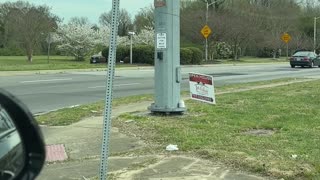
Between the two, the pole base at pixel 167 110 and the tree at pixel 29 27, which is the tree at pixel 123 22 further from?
the pole base at pixel 167 110

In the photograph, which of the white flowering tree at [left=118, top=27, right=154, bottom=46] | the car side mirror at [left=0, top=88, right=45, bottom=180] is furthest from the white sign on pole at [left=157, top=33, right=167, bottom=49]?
the white flowering tree at [left=118, top=27, right=154, bottom=46]

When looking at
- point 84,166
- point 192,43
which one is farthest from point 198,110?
point 192,43

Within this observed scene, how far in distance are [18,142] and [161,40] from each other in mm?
7733

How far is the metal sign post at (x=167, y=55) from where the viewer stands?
952cm

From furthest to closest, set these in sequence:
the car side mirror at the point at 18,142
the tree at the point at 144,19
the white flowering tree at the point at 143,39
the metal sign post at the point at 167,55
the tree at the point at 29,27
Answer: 1. the tree at the point at 144,19
2. the white flowering tree at the point at 143,39
3. the tree at the point at 29,27
4. the metal sign post at the point at 167,55
5. the car side mirror at the point at 18,142

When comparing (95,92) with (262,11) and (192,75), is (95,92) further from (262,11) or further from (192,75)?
(262,11)

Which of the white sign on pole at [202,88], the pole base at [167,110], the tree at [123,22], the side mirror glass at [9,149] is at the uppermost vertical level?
the tree at [123,22]

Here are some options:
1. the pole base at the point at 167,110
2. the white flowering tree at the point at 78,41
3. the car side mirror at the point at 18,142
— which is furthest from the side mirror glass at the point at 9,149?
the white flowering tree at the point at 78,41

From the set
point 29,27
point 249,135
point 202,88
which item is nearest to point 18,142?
point 249,135

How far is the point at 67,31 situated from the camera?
6088cm

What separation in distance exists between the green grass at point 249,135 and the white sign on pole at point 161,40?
1296mm

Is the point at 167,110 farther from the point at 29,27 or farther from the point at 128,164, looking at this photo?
the point at 29,27

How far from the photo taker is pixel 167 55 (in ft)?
31.6

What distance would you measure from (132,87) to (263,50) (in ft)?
184
